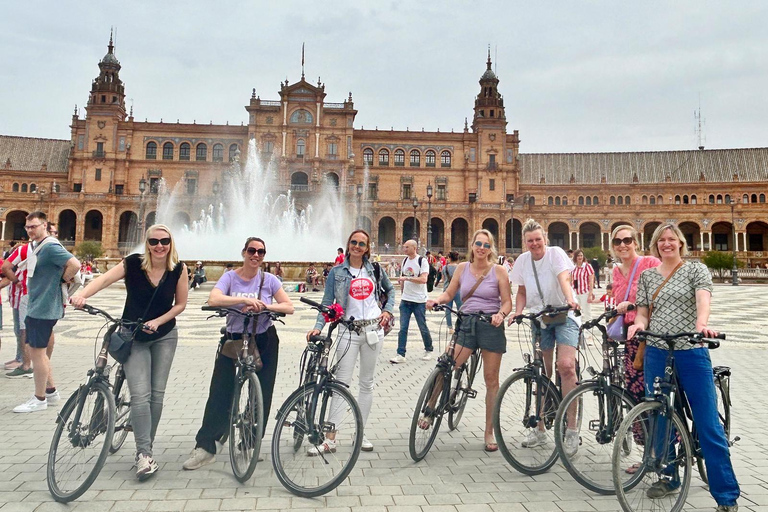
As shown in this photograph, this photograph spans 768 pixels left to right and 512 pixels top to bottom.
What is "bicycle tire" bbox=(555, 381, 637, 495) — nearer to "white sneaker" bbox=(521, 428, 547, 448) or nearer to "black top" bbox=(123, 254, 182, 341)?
"white sneaker" bbox=(521, 428, 547, 448)

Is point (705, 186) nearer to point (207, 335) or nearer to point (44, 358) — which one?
point (207, 335)

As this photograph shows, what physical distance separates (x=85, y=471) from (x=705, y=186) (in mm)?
79061

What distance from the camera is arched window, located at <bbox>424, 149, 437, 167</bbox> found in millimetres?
69863

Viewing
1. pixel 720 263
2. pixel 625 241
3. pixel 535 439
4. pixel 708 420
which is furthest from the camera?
pixel 720 263

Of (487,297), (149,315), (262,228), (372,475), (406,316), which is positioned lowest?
(372,475)

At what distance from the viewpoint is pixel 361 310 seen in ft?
15.6

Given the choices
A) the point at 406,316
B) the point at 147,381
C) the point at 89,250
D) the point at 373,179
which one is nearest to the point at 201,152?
the point at 89,250

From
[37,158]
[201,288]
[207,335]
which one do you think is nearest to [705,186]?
[201,288]

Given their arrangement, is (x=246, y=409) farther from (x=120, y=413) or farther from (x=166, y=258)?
(x=166, y=258)

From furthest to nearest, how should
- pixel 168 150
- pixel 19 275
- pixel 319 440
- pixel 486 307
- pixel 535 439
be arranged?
1. pixel 168 150
2. pixel 19 275
3. pixel 486 307
4. pixel 535 439
5. pixel 319 440

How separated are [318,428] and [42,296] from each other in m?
3.89

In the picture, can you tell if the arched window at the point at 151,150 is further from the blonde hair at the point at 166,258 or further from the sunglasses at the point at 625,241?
the sunglasses at the point at 625,241

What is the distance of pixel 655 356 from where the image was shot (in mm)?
3881

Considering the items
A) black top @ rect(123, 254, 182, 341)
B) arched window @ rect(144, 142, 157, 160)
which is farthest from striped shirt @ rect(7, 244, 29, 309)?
arched window @ rect(144, 142, 157, 160)
